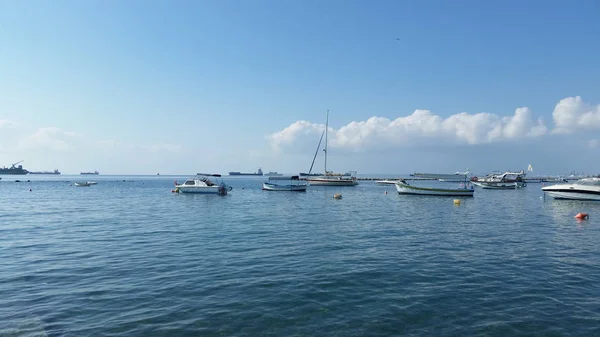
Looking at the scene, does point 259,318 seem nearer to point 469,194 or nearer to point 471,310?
point 471,310

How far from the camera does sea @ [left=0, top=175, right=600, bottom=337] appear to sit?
10.7 meters

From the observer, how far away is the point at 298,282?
14688mm

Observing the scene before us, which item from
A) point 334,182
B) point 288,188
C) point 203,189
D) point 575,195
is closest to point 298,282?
point 203,189

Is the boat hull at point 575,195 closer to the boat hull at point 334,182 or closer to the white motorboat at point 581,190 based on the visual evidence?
the white motorboat at point 581,190

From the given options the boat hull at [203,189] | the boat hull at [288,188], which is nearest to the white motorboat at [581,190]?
the boat hull at [288,188]

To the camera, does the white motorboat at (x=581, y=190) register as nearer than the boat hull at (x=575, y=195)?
Yes

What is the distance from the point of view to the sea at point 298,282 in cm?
1066

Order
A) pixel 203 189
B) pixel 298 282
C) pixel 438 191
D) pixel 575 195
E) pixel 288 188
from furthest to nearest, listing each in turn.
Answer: pixel 288 188 → pixel 203 189 → pixel 438 191 → pixel 575 195 → pixel 298 282

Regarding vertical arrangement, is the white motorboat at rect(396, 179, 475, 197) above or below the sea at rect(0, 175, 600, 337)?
above

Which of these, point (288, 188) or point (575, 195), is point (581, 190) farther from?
point (288, 188)

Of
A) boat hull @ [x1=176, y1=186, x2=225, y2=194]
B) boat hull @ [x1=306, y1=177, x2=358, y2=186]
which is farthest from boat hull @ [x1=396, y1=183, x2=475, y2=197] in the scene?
boat hull @ [x1=306, y1=177, x2=358, y2=186]

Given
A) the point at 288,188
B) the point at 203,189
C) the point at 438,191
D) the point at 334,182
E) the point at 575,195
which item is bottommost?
the point at 575,195

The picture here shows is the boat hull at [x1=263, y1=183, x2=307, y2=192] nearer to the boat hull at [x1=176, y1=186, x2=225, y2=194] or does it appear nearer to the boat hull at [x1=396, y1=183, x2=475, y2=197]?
the boat hull at [x1=176, y1=186, x2=225, y2=194]

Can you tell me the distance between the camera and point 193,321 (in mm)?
10773
